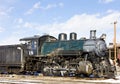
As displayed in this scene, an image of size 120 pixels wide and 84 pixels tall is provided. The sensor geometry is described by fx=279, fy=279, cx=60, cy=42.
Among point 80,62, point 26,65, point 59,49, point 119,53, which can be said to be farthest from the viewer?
point 119,53

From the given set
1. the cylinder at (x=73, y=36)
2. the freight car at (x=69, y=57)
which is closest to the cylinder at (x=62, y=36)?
the freight car at (x=69, y=57)

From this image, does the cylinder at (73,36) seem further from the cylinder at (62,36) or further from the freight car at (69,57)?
the cylinder at (62,36)

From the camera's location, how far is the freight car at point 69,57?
22.3 m

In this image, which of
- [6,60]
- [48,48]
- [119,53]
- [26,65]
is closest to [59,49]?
[48,48]

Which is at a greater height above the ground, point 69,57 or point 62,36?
point 62,36

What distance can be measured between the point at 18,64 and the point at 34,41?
9.07 ft

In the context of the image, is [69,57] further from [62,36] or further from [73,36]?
[62,36]

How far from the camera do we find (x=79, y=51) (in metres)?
22.9

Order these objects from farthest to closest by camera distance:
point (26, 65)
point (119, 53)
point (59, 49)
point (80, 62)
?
1. point (119, 53)
2. point (26, 65)
3. point (59, 49)
4. point (80, 62)

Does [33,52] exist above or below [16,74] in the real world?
above

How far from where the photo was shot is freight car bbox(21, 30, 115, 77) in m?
22.3

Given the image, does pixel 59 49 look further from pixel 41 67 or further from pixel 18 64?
pixel 18 64

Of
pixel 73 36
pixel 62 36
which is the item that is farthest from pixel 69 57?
pixel 62 36

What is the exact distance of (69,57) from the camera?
23688 millimetres
